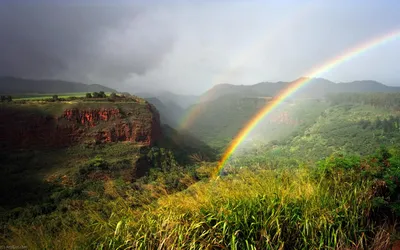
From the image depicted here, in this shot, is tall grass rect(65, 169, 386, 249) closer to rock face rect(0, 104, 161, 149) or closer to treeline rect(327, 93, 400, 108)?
rock face rect(0, 104, 161, 149)

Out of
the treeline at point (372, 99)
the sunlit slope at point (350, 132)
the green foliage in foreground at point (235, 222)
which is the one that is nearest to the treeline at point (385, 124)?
the sunlit slope at point (350, 132)

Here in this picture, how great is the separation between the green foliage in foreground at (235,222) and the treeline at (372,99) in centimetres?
11340

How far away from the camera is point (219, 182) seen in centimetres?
489

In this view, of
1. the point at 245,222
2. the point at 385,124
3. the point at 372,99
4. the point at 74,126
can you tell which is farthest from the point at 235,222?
the point at 372,99

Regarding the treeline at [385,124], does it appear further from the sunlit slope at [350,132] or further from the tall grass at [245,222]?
the tall grass at [245,222]

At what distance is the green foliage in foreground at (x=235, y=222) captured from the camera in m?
3.51

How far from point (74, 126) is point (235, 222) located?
58.0 m

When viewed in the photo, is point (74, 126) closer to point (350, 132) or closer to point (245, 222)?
point (245, 222)

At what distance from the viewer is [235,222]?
3.67 meters

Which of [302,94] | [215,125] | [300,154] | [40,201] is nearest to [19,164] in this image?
[40,201]

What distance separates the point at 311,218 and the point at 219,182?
1670mm

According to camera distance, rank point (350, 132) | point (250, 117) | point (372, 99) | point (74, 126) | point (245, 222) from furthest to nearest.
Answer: point (250, 117)
point (372, 99)
point (350, 132)
point (74, 126)
point (245, 222)

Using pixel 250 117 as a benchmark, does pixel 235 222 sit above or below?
above

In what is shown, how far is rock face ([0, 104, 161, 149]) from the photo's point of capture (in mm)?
49966
